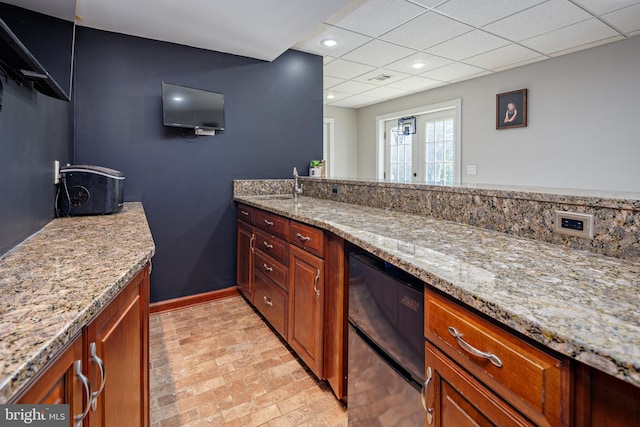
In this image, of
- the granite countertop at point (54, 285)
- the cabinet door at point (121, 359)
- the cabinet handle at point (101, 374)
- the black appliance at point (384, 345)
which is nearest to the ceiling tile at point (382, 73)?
the black appliance at point (384, 345)

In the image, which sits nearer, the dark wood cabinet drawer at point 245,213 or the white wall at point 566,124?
the dark wood cabinet drawer at point 245,213

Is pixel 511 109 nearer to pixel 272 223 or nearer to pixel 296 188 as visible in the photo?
pixel 296 188

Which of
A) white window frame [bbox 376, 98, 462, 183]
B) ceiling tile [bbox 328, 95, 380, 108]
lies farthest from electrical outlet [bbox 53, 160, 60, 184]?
ceiling tile [bbox 328, 95, 380, 108]

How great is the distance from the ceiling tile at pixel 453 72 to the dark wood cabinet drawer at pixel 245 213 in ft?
9.02

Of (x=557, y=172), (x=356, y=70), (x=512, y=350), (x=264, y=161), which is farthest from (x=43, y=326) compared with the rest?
(x=557, y=172)

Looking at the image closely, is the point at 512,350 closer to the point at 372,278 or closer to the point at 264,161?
the point at 372,278

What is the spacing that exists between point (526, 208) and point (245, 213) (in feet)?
6.72

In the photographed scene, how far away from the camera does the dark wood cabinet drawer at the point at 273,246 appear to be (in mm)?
2029

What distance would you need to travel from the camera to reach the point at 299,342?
1876mm

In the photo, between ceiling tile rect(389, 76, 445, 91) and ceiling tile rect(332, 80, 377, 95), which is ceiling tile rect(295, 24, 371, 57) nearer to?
ceiling tile rect(332, 80, 377, 95)

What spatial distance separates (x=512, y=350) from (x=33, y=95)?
76.5 inches

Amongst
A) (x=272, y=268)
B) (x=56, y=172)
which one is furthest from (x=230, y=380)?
(x=56, y=172)

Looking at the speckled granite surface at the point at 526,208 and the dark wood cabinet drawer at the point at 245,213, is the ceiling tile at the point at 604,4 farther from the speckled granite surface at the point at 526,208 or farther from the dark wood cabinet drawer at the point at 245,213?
the dark wood cabinet drawer at the point at 245,213

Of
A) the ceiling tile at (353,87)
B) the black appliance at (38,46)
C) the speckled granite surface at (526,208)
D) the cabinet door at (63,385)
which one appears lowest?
the cabinet door at (63,385)
